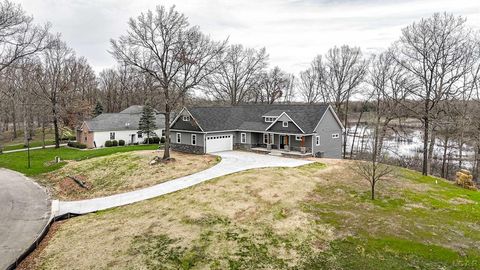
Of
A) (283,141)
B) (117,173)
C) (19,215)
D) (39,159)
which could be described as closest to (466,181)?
(283,141)

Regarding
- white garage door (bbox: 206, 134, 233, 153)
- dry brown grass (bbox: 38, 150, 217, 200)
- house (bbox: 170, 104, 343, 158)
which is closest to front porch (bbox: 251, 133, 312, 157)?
house (bbox: 170, 104, 343, 158)

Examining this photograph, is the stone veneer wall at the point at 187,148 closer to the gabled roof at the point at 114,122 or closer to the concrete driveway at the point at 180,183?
the concrete driveway at the point at 180,183

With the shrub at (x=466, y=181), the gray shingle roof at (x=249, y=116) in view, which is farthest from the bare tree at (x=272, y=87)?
the shrub at (x=466, y=181)

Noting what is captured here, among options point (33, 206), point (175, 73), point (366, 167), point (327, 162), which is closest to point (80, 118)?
point (175, 73)

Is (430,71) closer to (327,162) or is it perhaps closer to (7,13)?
(327,162)

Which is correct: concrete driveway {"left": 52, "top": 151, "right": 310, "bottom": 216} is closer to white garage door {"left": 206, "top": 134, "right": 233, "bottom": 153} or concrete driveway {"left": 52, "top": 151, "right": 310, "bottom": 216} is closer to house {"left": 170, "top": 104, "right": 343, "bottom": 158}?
white garage door {"left": 206, "top": 134, "right": 233, "bottom": 153}

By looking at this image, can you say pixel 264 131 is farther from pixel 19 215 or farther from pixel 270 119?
pixel 19 215

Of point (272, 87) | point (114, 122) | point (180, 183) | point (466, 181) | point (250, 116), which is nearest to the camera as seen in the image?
point (180, 183)
